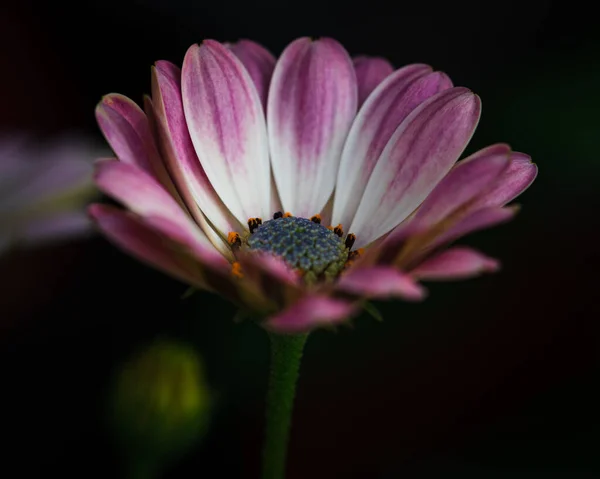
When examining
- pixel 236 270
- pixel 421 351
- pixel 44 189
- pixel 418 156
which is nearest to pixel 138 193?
pixel 236 270

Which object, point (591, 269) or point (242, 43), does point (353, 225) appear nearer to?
point (242, 43)

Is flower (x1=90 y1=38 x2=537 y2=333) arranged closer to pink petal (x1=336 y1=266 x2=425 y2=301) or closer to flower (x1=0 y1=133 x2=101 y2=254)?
pink petal (x1=336 y1=266 x2=425 y2=301)

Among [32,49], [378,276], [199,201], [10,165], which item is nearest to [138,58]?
[32,49]

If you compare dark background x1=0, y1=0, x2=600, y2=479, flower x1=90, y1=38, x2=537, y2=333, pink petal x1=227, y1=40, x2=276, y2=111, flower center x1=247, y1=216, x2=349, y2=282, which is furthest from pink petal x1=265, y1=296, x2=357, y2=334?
dark background x1=0, y1=0, x2=600, y2=479

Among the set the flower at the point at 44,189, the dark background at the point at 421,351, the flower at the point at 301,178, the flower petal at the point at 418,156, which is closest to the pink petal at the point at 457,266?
the flower at the point at 301,178

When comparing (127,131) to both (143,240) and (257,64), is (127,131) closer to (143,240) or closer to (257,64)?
(143,240)
